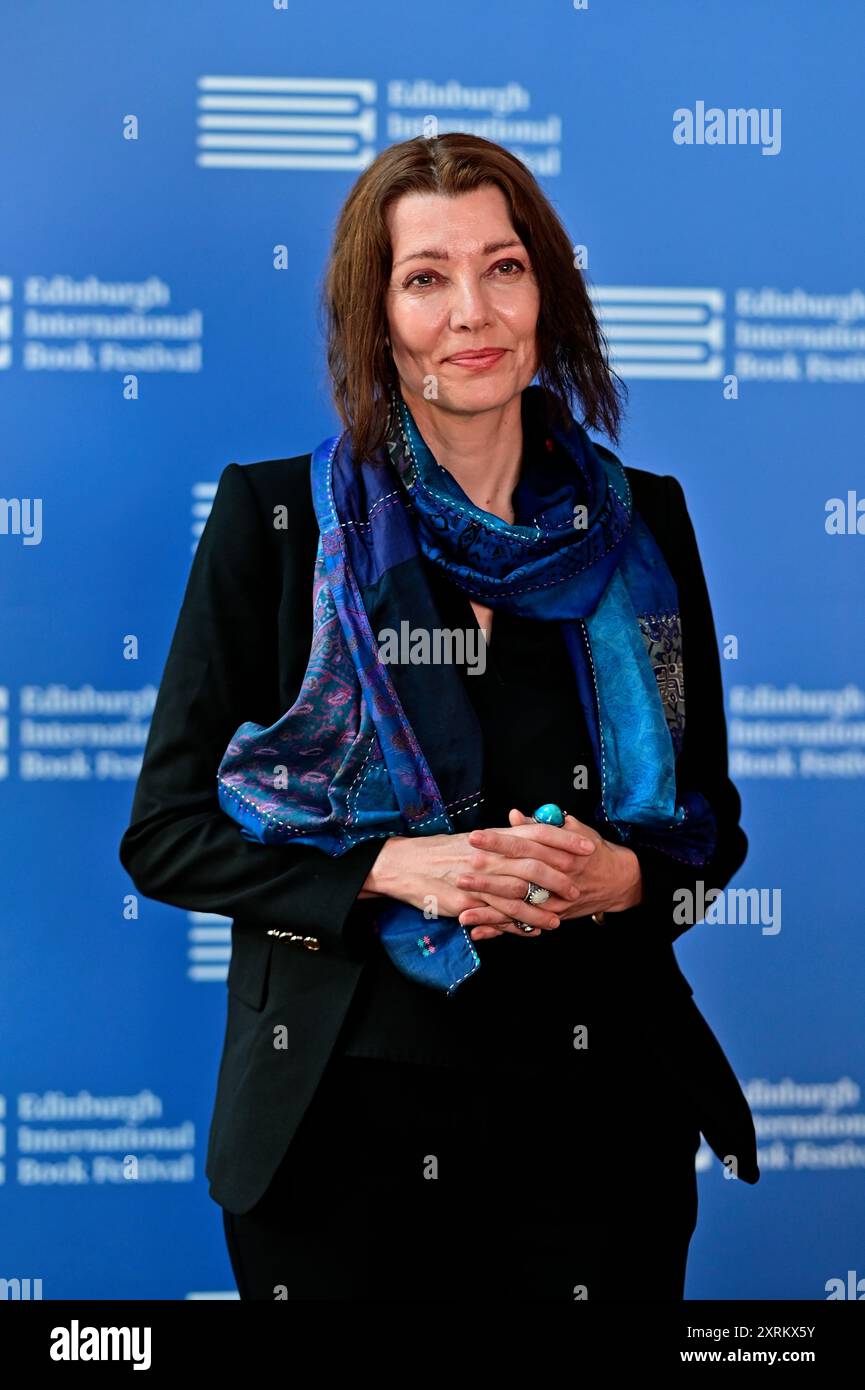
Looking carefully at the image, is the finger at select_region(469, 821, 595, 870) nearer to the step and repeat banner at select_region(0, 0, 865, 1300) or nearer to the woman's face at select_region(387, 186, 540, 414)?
the woman's face at select_region(387, 186, 540, 414)

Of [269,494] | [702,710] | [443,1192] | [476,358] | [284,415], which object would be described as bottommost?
[443,1192]

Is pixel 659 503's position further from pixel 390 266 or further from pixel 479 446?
pixel 390 266

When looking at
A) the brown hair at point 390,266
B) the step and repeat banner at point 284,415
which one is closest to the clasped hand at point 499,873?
the brown hair at point 390,266

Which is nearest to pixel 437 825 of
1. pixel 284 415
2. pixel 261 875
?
pixel 261 875

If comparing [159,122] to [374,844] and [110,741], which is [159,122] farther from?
[374,844]

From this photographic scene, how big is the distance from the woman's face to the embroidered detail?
336mm

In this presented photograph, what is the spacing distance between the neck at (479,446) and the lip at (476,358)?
2.7 inches

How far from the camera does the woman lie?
1709 mm

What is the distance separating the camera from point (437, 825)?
1756 mm

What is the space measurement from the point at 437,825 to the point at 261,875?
21 cm

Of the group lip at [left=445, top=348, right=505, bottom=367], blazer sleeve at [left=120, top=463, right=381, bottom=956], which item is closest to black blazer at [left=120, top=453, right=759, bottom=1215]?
blazer sleeve at [left=120, top=463, right=381, bottom=956]

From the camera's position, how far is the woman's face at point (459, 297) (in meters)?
1.81

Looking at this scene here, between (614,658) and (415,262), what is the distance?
20.8 inches

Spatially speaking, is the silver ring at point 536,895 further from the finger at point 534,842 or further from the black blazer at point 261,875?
the black blazer at point 261,875
